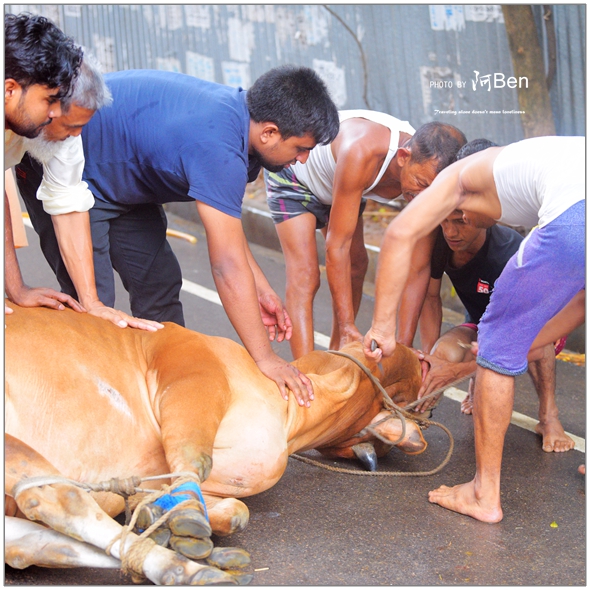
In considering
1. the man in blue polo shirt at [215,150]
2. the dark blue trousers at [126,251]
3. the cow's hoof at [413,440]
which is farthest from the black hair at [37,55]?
the cow's hoof at [413,440]

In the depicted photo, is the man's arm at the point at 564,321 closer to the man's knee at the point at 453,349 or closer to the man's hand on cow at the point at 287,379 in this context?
the man's knee at the point at 453,349

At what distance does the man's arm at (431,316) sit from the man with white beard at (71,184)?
182cm

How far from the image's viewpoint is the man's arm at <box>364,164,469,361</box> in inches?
114

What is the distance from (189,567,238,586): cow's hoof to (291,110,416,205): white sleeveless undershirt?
7.44 ft

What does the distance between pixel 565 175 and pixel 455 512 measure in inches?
51.8

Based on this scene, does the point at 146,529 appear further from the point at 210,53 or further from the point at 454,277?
the point at 210,53

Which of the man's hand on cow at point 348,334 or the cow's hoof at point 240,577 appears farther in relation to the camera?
the man's hand on cow at point 348,334

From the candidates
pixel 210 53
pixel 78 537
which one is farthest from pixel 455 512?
pixel 210 53

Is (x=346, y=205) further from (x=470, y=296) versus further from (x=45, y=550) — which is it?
(x=45, y=550)

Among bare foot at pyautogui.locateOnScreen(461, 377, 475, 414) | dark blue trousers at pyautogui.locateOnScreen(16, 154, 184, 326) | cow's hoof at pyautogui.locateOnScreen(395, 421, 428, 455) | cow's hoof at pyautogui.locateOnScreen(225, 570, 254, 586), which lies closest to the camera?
cow's hoof at pyautogui.locateOnScreen(225, 570, 254, 586)

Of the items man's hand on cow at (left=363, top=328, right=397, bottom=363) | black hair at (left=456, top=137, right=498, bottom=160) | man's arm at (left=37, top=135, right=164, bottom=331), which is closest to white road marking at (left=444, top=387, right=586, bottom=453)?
man's hand on cow at (left=363, top=328, right=397, bottom=363)

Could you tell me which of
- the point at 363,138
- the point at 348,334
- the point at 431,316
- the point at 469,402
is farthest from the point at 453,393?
the point at 363,138

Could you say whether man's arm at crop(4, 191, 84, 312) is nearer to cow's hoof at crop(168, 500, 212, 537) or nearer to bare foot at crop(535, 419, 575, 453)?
cow's hoof at crop(168, 500, 212, 537)

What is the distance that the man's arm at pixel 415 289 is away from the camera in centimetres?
383
